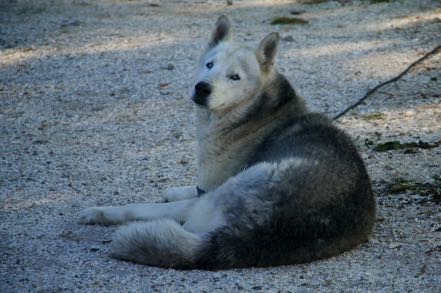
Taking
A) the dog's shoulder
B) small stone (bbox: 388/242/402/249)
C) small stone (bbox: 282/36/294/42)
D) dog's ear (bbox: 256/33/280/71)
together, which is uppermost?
dog's ear (bbox: 256/33/280/71)

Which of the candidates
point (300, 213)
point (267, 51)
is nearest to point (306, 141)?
point (300, 213)

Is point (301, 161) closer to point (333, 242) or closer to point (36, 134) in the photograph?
point (333, 242)

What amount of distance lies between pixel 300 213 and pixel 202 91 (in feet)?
4.75

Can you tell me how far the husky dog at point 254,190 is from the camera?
5.04m

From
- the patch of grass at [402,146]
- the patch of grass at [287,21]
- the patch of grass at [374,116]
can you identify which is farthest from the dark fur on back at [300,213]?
the patch of grass at [287,21]

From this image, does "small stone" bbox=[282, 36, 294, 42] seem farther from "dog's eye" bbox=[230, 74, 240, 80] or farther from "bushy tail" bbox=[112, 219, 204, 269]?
"bushy tail" bbox=[112, 219, 204, 269]

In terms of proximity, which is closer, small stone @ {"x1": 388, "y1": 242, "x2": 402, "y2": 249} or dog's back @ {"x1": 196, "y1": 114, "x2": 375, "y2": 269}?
dog's back @ {"x1": 196, "y1": 114, "x2": 375, "y2": 269}

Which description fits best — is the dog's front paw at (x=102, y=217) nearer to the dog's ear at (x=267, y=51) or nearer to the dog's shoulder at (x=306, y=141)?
the dog's shoulder at (x=306, y=141)

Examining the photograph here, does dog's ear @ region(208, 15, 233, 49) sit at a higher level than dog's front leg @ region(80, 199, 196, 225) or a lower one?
higher

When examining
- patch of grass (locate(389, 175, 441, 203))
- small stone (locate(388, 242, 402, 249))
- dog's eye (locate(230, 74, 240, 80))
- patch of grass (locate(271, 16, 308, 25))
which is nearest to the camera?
small stone (locate(388, 242, 402, 249))

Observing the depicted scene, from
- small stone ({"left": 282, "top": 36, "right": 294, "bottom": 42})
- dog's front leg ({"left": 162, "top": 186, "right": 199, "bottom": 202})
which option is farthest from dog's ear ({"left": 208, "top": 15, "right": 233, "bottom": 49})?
small stone ({"left": 282, "top": 36, "right": 294, "bottom": 42})

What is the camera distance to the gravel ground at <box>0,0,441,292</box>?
511 cm

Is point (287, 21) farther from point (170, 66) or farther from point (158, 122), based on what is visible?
point (158, 122)

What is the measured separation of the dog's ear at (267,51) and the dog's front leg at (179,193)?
3.62 ft
